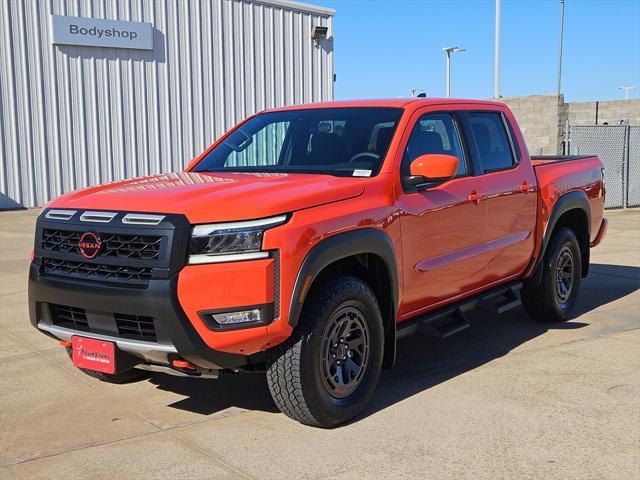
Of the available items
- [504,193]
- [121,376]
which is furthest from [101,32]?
[121,376]

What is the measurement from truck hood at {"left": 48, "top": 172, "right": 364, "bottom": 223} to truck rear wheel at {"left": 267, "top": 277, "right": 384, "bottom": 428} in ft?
1.68

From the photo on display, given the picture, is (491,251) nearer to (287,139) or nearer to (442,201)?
(442,201)

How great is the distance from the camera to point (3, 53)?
50.2ft

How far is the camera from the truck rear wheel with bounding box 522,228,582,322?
6.23m

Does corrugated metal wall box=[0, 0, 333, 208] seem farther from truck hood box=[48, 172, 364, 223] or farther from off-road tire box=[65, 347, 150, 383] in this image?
truck hood box=[48, 172, 364, 223]

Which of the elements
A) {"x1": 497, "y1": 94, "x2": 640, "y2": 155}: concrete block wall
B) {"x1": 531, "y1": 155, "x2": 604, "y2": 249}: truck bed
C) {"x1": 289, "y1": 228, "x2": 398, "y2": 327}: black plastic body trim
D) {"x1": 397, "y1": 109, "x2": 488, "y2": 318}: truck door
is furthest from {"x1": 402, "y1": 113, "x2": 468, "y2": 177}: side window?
{"x1": 497, "y1": 94, "x2": 640, "y2": 155}: concrete block wall

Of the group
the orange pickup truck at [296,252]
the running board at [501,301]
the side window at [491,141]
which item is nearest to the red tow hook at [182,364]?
the orange pickup truck at [296,252]

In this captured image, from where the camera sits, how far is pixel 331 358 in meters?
4.01

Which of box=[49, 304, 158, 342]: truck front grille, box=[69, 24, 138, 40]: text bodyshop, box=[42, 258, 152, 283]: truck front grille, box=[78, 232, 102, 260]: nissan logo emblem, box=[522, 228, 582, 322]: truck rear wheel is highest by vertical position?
box=[69, 24, 138, 40]: text bodyshop


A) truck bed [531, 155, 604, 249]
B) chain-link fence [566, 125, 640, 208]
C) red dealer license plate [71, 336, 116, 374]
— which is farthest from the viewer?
chain-link fence [566, 125, 640, 208]

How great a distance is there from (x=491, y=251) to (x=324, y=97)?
1695cm

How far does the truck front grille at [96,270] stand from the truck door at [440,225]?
1.62 m

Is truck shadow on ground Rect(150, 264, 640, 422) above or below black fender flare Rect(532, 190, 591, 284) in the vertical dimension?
below

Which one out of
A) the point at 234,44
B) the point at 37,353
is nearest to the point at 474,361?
the point at 37,353
